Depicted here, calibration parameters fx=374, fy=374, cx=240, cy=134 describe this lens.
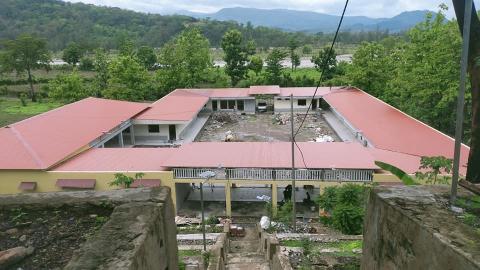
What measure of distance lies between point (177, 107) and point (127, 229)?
985 inches

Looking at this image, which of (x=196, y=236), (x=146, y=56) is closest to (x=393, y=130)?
(x=196, y=236)

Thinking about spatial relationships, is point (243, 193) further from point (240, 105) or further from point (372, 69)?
point (372, 69)

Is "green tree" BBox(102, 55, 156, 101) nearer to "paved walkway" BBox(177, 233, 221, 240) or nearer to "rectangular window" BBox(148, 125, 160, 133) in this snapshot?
"rectangular window" BBox(148, 125, 160, 133)

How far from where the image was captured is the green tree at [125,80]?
32562 mm

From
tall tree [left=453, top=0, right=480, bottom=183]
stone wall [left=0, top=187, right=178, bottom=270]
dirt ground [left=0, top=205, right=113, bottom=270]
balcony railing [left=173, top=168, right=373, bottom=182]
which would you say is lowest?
balcony railing [left=173, top=168, right=373, bottom=182]

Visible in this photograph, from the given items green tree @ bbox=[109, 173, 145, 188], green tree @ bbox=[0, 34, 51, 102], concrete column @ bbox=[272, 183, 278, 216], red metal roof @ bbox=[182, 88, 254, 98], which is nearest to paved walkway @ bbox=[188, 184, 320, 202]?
concrete column @ bbox=[272, 183, 278, 216]

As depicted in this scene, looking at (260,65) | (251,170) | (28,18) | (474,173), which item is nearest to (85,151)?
(251,170)

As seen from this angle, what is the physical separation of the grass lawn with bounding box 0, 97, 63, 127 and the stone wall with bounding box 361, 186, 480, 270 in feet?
118

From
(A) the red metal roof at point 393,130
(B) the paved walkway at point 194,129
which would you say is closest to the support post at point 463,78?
(A) the red metal roof at point 393,130

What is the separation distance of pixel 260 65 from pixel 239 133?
74.5ft

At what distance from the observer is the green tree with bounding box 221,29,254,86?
42.8 metres

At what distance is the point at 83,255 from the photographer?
3.22 meters

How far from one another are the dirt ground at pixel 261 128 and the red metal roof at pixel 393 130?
87.4 inches

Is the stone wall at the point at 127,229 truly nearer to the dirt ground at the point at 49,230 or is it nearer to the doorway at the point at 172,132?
the dirt ground at the point at 49,230
